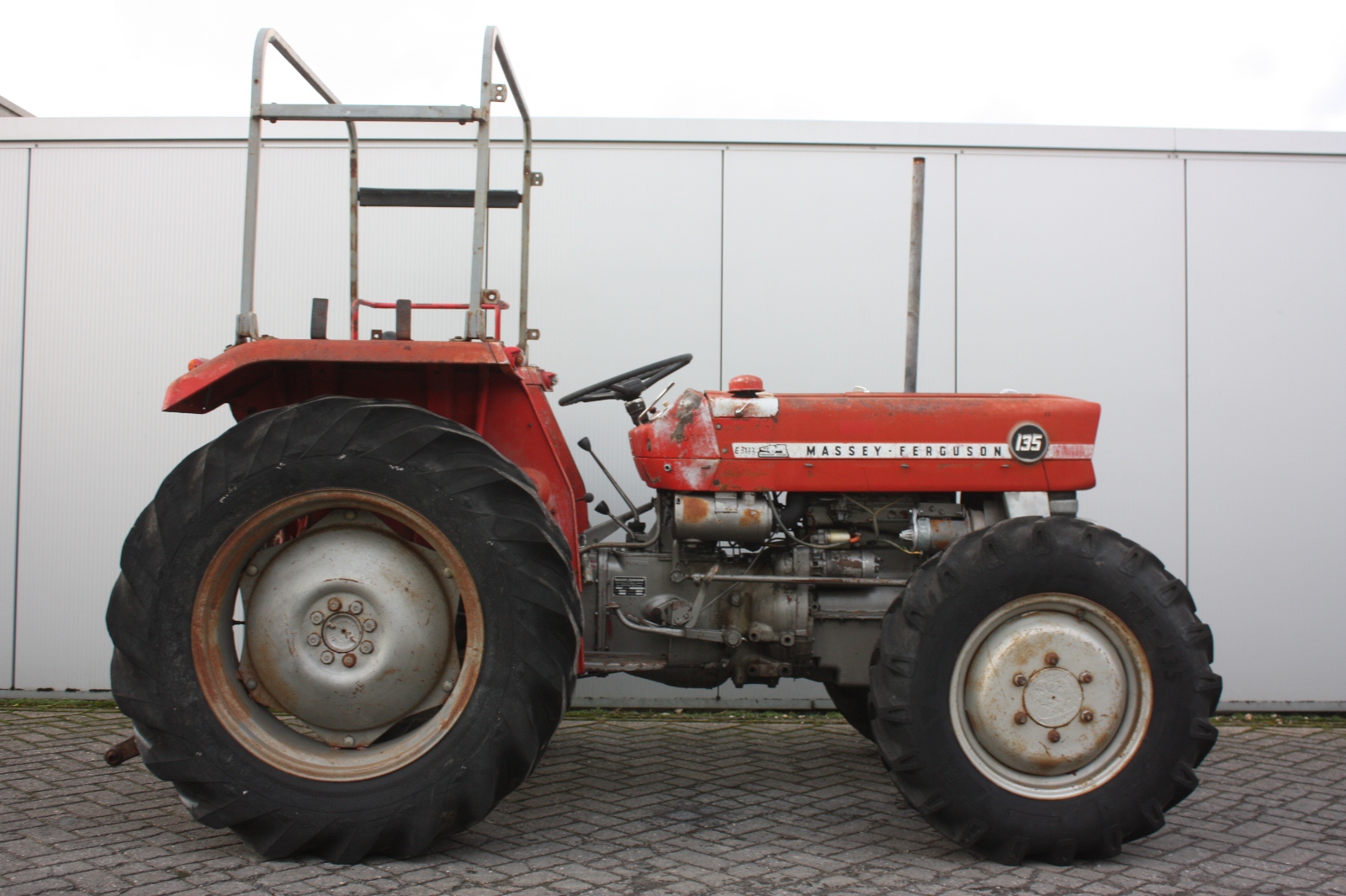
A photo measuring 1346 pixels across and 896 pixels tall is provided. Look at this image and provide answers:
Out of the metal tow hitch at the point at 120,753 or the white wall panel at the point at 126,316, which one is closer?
the metal tow hitch at the point at 120,753

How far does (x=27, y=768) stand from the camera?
3.38 meters

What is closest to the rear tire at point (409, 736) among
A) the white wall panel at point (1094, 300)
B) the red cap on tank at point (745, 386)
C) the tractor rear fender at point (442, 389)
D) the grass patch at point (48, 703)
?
the tractor rear fender at point (442, 389)

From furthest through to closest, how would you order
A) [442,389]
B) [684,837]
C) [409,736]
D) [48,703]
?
[48,703] → [442,389] → [684,837] → [409,736]

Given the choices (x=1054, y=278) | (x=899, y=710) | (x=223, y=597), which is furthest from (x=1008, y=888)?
(x=1054, y=278)

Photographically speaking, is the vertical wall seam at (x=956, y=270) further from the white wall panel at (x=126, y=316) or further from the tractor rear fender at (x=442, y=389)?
the white wall panel at (x=126, y=316)

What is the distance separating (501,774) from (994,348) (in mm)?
3163

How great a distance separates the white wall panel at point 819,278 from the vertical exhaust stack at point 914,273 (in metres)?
1.20

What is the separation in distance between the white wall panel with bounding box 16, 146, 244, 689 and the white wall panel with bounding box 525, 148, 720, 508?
62.6 inches

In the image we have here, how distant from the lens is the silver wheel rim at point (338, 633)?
2.53 meters

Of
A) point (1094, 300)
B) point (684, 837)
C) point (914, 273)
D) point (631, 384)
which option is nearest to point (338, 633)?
point (684, 837)

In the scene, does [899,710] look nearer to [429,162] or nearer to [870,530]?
[870,530]

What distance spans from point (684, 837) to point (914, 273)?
6.45 feet

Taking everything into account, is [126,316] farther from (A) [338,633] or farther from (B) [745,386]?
(B) [745,386]

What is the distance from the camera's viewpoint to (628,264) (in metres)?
4.51
